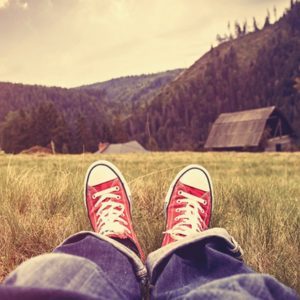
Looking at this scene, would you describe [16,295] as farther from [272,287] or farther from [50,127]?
[50,127]

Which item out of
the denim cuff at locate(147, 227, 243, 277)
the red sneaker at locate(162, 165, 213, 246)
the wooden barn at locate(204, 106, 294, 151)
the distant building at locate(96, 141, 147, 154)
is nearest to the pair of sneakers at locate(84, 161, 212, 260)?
the red sneaker at locate(162, 165, 213, 246)

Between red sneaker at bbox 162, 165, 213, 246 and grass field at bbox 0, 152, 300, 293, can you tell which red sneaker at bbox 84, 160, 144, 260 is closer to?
grass field at bbox 0, 152, 300, 293

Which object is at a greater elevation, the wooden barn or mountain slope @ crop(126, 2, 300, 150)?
mountain slope @ crop(126, 2, 300, 150)

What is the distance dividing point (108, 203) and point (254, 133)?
152 ft

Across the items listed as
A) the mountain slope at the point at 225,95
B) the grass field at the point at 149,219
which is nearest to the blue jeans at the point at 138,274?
the grass field at the point at 149,219

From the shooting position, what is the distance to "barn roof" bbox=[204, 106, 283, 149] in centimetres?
4743

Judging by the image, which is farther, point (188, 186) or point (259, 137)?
point (259, 137)

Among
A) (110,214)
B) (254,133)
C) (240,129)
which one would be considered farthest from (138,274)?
A: (240,129)

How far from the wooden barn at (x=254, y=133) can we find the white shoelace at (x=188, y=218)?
1749 inches

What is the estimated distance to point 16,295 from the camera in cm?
104

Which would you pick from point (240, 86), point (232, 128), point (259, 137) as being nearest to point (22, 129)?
point (232, 128)

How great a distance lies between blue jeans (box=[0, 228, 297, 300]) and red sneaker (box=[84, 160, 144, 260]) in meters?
0.40

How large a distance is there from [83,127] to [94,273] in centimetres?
6664

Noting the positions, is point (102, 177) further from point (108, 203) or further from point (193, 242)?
point (193, 242)
